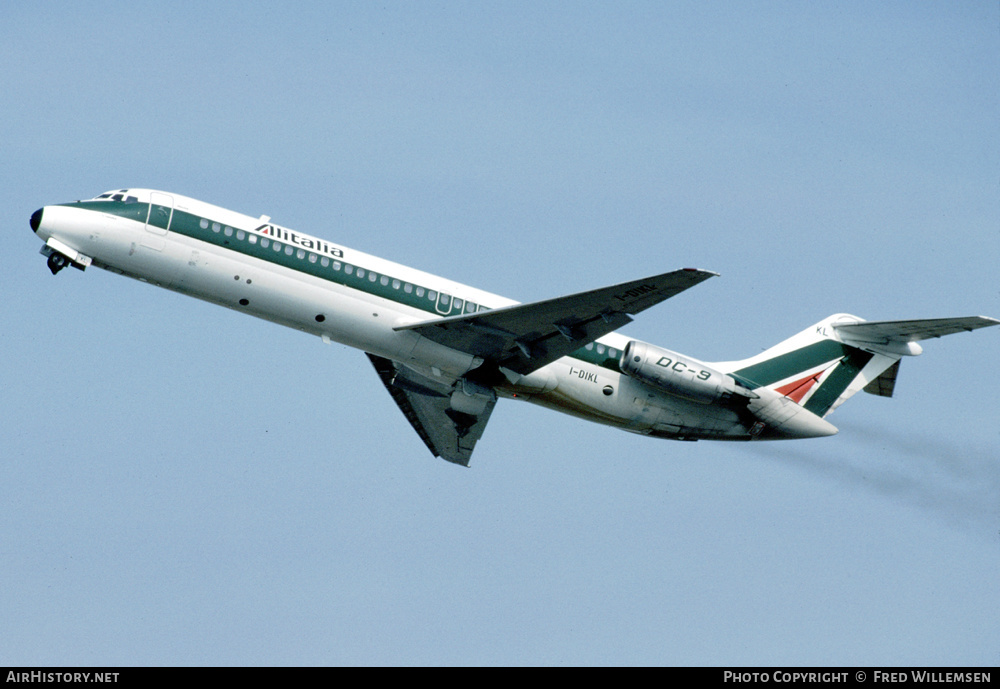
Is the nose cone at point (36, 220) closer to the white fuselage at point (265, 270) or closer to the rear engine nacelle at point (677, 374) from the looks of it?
the white fuselage at point (265, 270)

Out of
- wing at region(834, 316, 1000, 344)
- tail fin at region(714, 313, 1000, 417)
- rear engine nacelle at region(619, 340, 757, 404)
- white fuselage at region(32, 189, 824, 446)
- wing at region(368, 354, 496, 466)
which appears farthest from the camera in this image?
wing at region(368, 354, 496, 466)

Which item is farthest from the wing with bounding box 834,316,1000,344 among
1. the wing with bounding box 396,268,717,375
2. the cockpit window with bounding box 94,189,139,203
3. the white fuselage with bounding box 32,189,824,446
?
the cockpit window with bounding box 94,189,139,203

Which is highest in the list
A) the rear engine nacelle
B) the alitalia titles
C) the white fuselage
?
the alitalia titles

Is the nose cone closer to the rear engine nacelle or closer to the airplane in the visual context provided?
the airplane

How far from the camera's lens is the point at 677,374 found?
111ft

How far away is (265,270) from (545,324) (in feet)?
25.0

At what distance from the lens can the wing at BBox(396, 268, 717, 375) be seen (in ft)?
98.0

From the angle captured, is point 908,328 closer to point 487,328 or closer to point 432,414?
point 487,328

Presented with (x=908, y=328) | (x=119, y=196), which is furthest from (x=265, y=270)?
(x=908, y=328)

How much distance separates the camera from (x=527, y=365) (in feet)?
109

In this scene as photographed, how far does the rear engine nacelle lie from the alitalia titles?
8798 mm
